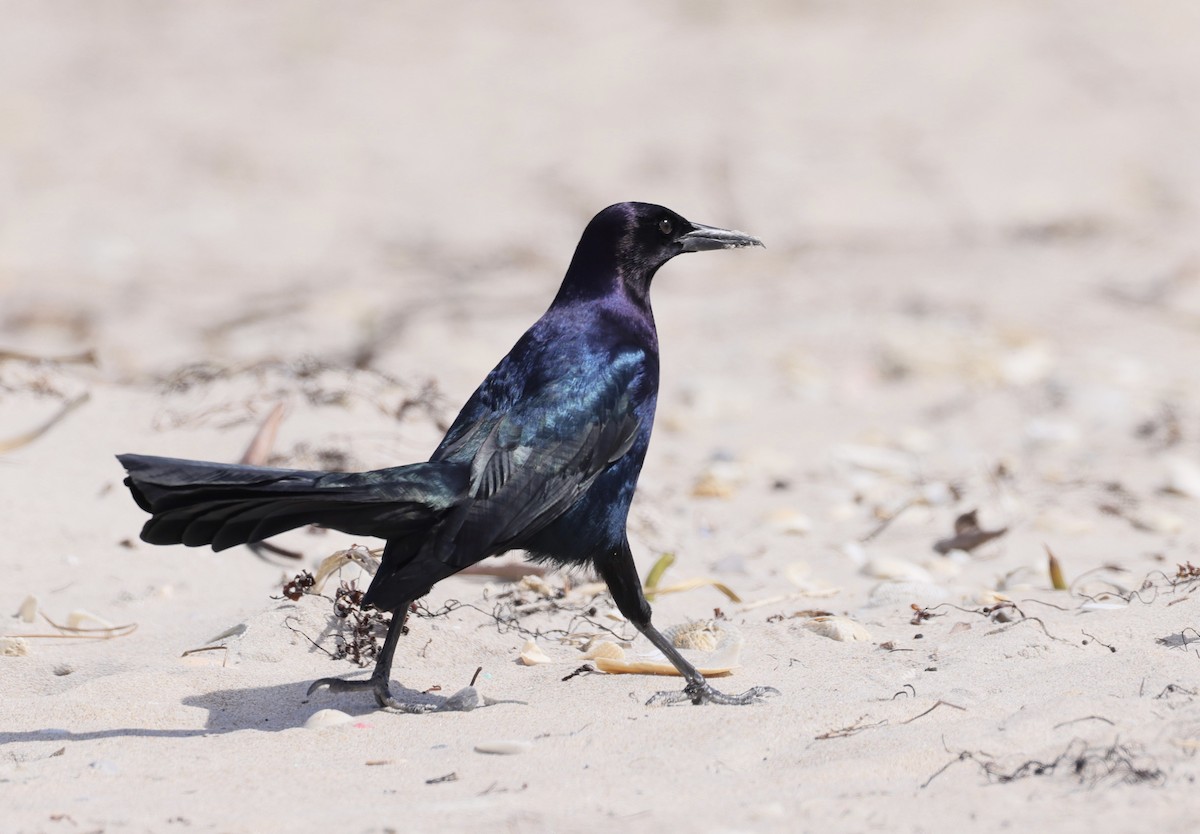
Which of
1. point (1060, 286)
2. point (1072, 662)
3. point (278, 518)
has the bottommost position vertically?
point (1060, 286)

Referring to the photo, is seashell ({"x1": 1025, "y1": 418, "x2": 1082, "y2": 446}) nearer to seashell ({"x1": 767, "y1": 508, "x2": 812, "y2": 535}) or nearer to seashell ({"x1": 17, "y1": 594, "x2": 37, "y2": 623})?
seashell ({"x1": 767, "y1": 508, "x2": 812, "y2": 535})

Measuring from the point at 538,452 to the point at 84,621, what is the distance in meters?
1.75

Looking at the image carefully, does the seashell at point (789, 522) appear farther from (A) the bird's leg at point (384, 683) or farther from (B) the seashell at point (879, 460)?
(A) the bird's leg at point (384, 683)

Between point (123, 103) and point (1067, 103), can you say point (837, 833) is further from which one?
point (123, 103)

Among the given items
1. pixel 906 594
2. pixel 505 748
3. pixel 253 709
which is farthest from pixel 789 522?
pixel 505 748

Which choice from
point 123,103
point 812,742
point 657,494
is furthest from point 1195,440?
point 123,103

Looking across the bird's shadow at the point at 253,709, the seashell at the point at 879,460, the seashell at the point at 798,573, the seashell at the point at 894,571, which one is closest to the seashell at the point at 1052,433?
the seashell at the point at 879,460

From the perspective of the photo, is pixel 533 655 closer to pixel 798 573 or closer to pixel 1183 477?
pixel 798 573

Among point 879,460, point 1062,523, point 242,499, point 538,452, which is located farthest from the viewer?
point 879,460

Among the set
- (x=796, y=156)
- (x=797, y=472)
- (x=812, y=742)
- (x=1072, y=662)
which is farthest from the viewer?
(x=796, y=156)

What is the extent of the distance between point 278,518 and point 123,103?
1323 cm

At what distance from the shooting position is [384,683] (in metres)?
3.69

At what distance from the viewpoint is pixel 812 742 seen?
3141 millimetres

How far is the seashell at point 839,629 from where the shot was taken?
4.18m
